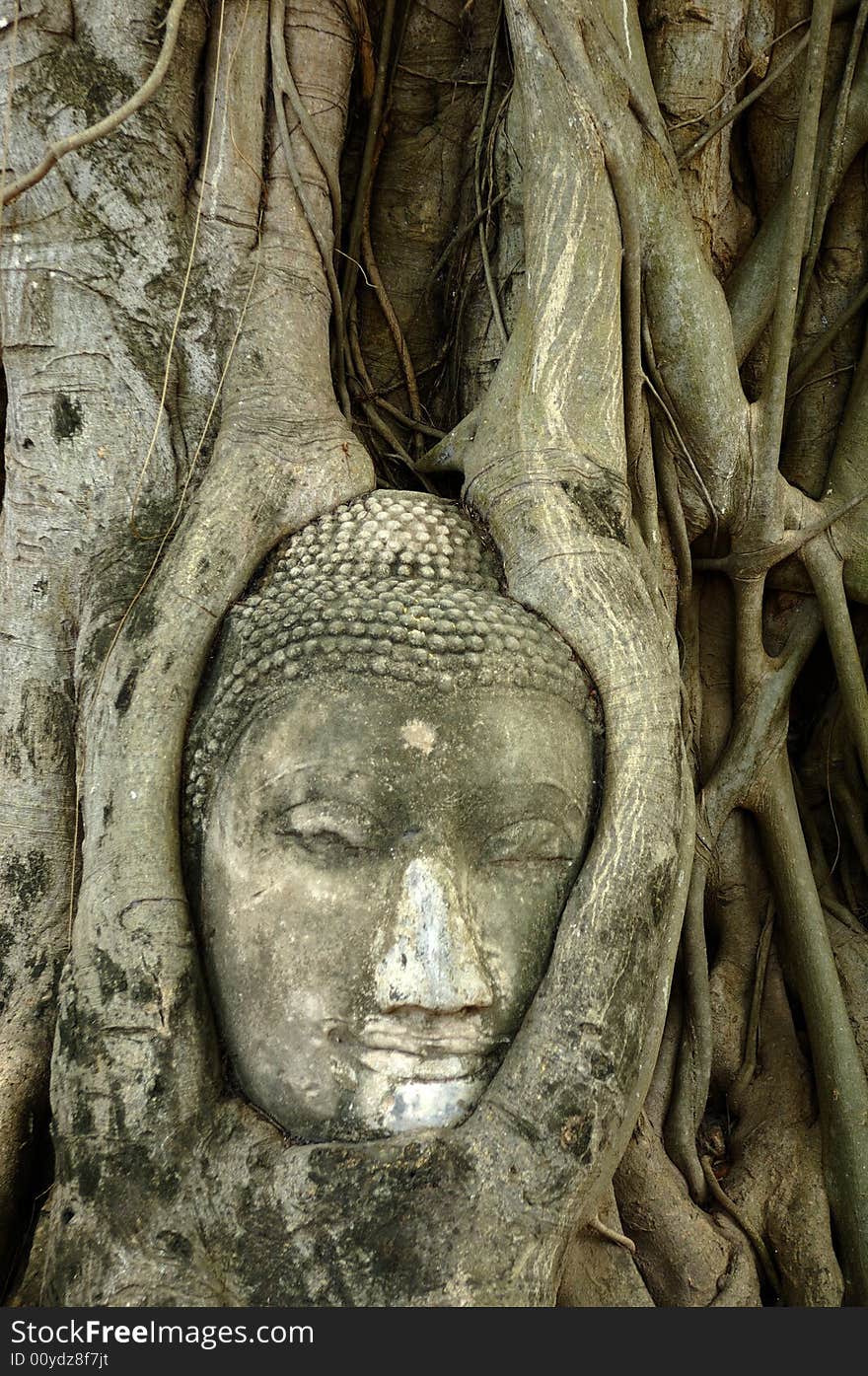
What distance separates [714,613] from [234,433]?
3.91ft

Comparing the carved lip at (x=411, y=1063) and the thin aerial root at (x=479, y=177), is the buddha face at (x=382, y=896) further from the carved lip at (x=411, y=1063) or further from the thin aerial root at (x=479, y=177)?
the thin aerial root at (x=479, y=177)

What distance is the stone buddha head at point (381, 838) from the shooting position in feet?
5.44

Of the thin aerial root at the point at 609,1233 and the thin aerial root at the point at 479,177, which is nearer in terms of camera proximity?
the thin aerial root at the point at 609,1233

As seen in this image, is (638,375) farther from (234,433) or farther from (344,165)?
(344,165)

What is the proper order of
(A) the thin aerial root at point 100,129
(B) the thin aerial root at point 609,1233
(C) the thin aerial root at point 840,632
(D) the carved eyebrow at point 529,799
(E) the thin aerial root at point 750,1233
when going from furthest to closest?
1. (C) the thin aerial root at point 840,632
2. (E) the thin aerial root at point 750,1233
3. (B) the thin aerial root at point 609,1233
4. (D) the carved eyebrow at point 529,799
5. (A) the thin aerial root at point 100,129

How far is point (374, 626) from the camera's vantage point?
69.3 inches

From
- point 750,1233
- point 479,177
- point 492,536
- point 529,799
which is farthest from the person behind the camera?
point 479,177

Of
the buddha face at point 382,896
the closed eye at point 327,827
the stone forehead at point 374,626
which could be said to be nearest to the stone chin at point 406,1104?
the buddha face at point 382,896

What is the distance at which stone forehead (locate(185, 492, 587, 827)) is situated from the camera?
1.75 meters

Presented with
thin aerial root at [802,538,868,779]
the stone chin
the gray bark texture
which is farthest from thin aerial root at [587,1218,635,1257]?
thin aerial root at [802,538,868,779]

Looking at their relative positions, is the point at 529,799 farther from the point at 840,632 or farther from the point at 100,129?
the point at 100,129

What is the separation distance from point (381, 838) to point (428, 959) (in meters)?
0.19

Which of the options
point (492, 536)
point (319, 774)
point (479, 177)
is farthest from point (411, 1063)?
point (479, 177)

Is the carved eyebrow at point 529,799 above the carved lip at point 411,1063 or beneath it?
above
